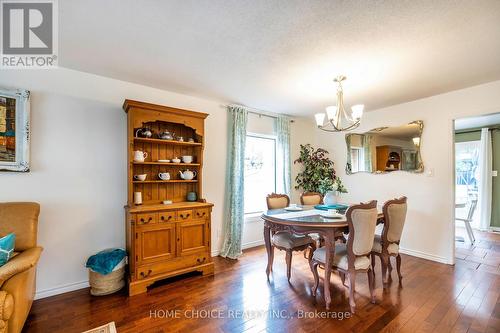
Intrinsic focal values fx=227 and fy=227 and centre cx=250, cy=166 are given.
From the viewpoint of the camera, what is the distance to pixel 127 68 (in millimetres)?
2508

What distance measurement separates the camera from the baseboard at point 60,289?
7.62 ft

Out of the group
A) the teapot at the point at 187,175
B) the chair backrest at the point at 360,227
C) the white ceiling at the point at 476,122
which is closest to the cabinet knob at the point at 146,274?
the teapot at the point at 187,175

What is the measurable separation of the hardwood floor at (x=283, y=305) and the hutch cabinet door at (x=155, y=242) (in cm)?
36

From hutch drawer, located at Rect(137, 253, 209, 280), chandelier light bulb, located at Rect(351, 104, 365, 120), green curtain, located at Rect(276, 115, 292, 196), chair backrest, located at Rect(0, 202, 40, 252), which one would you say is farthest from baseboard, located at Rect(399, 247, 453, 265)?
chair backrest, located at Rect(0, 202, 40, 252)

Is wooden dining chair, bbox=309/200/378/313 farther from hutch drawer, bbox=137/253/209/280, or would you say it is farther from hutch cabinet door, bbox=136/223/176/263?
hutch cabinet door, bbox=136/223/176/263

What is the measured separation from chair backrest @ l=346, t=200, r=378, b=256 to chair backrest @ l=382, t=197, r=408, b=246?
397 millimetres

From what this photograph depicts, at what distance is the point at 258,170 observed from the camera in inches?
168

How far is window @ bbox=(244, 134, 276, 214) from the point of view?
4137mm

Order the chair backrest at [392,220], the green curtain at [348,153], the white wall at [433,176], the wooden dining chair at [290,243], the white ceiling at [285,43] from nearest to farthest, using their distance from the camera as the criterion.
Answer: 1. the white ceiling at [285,43]
2. the chair backrest at [392,220]
3. the wooden dining chair at [290,243]
4. the white wall at [433,176]
5. the green curtain at [348,153]

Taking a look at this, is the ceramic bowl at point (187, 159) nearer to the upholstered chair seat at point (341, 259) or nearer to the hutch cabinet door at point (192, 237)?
the hutch cabinet door at point (192, 237)

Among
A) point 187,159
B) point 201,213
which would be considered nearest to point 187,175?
point 187,159

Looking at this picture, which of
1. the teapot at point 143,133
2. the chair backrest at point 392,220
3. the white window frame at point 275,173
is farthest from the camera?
the white window frame at point 275,173

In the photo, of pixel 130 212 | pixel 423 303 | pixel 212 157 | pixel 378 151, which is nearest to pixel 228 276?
pixel 130 212

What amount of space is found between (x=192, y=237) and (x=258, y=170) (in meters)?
1.86
